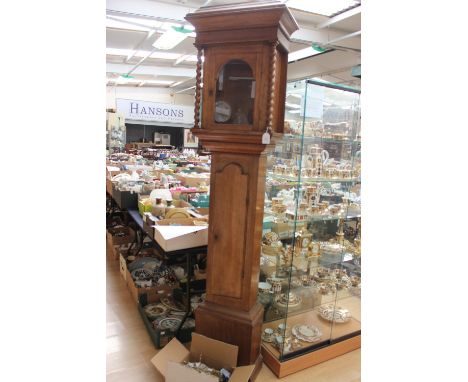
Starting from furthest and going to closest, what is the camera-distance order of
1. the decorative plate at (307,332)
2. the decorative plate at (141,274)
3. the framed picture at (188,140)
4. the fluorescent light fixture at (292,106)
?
the framed picture at (188,140) < the decorative plate at (141,274) < the decorative plate at (307,332) < the fluorescent light fixture at (292,106)

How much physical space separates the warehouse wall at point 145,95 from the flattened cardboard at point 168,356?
14.0m

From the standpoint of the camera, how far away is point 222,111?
1.90m

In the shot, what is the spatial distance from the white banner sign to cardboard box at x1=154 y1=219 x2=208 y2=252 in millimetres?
9069

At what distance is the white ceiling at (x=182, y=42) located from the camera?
183 inches

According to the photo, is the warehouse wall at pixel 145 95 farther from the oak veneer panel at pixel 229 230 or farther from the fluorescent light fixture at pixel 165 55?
the oak veneer panel at pixel 229 230

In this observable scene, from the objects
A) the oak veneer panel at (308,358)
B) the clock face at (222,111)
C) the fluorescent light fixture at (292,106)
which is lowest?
the oak veneer panel at (308,358)

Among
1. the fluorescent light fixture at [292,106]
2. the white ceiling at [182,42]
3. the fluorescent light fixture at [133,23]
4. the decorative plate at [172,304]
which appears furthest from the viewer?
the fluorescent light fixture at [133,23]

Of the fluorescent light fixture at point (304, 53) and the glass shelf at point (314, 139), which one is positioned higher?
the fluorescent light fixture at point (304, 53)

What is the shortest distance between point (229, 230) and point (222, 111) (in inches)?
28.0

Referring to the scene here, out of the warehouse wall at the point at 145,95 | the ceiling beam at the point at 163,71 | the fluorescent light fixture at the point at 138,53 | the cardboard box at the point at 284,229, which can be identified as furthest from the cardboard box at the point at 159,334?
the warehouse wall at the point at 145,95

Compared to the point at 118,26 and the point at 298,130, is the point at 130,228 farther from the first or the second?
the point at 118,26

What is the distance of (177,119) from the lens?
1177cm

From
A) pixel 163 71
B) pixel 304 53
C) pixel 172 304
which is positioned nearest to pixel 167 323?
pixel 172 304

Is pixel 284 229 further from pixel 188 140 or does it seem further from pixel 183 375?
pixel 188 140
